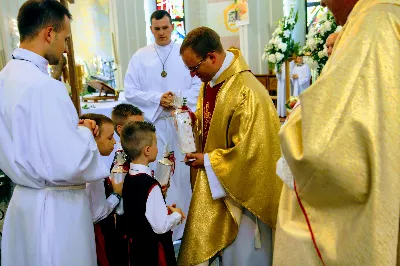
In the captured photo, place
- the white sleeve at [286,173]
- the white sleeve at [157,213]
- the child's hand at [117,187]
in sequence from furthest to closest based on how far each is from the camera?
A: the child's hand at [117,187]
the white sleeve at [157,213]
the white sleeve at [286,173]

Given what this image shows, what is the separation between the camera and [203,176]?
108 inches

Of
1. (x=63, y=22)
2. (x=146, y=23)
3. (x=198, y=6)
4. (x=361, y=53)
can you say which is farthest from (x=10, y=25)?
(x=198, y=6)

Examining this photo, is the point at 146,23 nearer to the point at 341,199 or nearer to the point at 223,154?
the point at 223,154

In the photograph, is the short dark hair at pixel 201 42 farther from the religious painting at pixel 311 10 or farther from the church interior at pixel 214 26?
the religious painting at pixel 311 10

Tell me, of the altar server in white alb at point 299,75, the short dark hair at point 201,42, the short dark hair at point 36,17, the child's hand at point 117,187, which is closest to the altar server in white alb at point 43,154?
the short dark hair at point 36,17

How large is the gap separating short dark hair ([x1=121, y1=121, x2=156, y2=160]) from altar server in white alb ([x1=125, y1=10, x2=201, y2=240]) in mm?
1630

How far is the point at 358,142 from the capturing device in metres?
1.43

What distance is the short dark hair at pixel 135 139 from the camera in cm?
259

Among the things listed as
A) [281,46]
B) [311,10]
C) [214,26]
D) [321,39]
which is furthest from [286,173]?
[311,10]

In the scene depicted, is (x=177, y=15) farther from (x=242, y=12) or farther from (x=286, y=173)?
(x=286, y=173)

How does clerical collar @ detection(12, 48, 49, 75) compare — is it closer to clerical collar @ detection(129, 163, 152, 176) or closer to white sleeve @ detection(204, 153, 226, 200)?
clerical collar @ detection(129, 163, 152, 176)

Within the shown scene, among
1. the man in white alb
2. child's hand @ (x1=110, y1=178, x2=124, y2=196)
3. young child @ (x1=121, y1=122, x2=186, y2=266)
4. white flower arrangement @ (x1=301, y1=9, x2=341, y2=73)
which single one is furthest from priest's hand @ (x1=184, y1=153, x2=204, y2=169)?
the man in white alb

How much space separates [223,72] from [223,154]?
1.70 feet

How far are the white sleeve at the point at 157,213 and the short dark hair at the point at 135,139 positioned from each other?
0.25m
